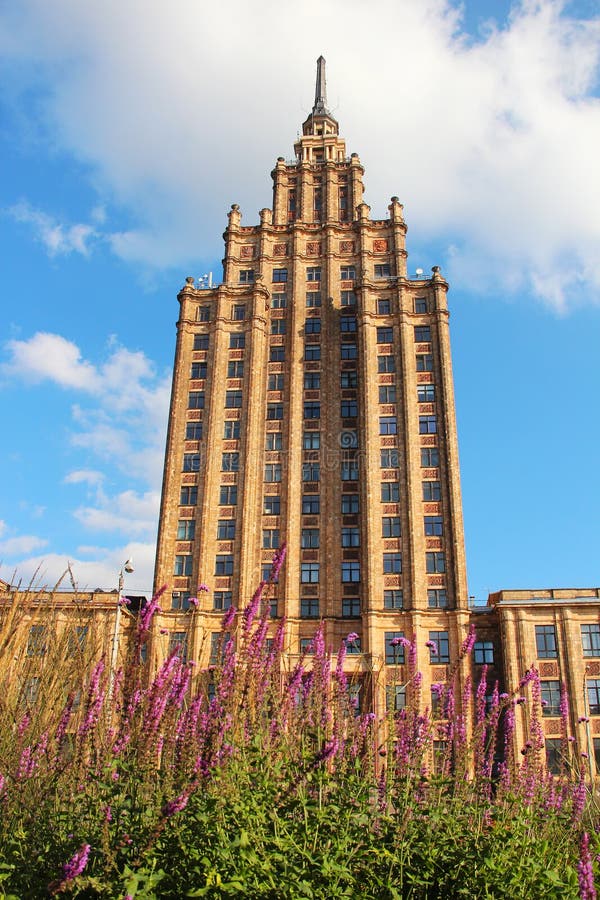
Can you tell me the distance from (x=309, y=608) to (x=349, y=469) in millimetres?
9384

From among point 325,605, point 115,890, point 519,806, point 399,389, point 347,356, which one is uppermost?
point 347,356

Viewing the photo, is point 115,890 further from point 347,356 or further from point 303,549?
point 347,356

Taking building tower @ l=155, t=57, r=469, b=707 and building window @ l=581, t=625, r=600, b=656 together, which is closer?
building window @ l=581, t=625, r=600, b=656

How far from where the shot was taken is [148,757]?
5922mm

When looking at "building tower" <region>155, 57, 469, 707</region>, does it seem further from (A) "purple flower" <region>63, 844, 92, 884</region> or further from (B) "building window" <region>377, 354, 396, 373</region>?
(A) "purple flower" <region>63, 844, 92, 884</region>

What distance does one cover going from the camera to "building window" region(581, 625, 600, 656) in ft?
133

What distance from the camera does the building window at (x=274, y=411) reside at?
166 ft

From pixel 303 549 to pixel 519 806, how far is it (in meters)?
39.0

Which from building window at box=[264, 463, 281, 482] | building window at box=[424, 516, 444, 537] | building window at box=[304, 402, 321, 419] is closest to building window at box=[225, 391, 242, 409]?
building window at box=[304, 402, 321, 419]

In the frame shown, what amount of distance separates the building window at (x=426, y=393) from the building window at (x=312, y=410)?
678 centimetres

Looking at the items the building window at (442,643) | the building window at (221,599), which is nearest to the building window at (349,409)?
the building window at (221,599)

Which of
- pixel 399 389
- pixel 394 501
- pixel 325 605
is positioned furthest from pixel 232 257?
pixel 325 605

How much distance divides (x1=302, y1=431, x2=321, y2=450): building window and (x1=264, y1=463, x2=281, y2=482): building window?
223 centimetres

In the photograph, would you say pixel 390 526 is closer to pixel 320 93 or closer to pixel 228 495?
pixel 228 495
